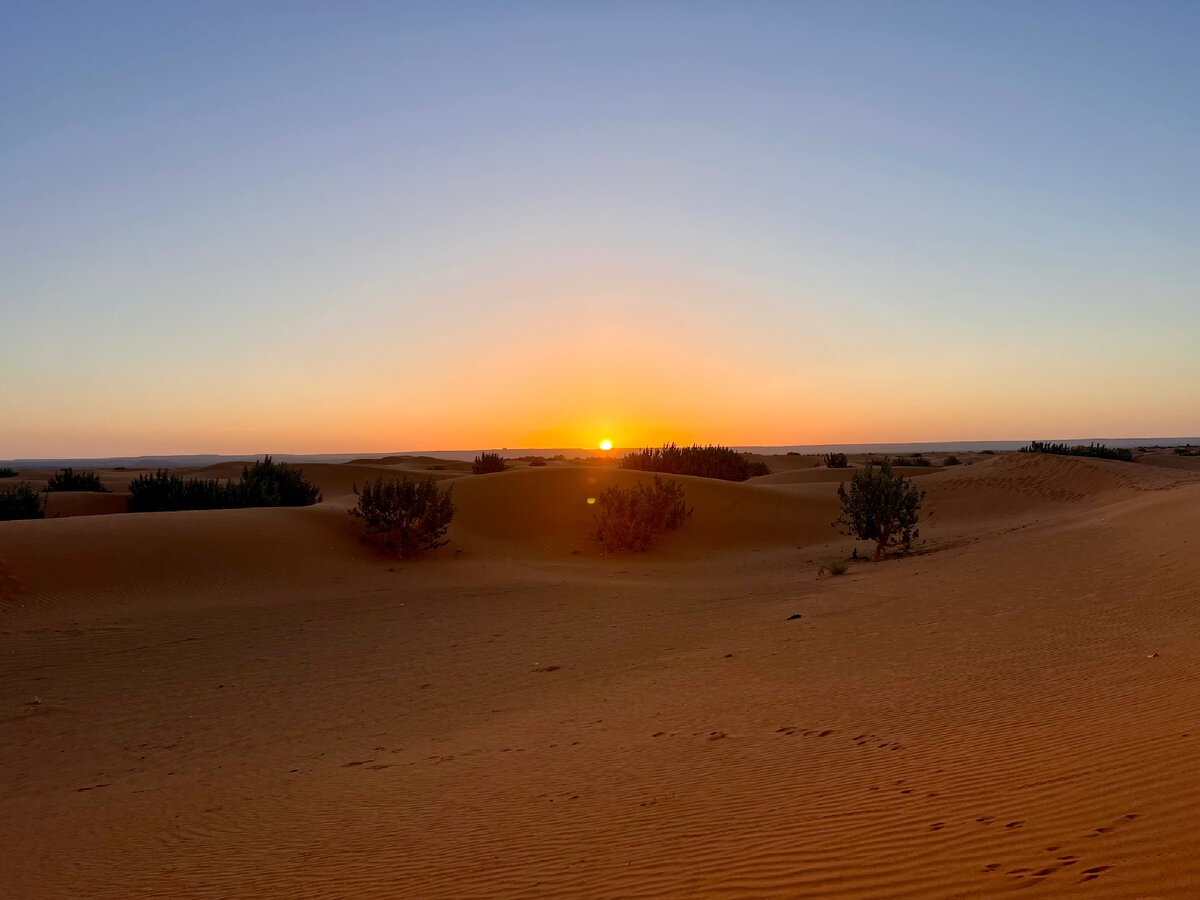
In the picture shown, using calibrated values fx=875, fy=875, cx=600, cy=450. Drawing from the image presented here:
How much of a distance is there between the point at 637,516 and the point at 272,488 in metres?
9.86

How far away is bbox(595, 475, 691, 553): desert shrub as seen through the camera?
19953 millimetres

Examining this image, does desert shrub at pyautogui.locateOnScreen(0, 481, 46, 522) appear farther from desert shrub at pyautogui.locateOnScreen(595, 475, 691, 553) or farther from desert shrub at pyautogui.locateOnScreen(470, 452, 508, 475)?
desert shrub at pyautogui.locateOnScreen(470, 452, 508, 475)

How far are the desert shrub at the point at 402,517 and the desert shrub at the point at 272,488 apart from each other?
5.31 m

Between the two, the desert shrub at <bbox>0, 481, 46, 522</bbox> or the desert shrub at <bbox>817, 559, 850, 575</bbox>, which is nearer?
the desert shrub at <bbox>817, 559, 850, 575</bbox>

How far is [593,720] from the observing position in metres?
7.12

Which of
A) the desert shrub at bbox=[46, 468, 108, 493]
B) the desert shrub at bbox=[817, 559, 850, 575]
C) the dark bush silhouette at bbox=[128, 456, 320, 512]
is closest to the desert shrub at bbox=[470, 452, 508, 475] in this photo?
the dark bush silhouette at bbox=[128, 456, 320, 512]

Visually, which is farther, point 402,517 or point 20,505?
point 20,505

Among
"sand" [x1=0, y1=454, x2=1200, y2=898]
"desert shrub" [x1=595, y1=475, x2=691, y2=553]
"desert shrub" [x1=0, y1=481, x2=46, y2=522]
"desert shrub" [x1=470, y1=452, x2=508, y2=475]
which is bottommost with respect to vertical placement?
"sand" [x1=0, y1=454, x2=1200, y2=898]

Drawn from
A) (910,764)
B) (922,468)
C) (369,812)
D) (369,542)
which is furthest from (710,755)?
(922,468)

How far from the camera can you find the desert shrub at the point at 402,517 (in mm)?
17891

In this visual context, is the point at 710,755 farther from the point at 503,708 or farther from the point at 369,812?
the point at 503,708

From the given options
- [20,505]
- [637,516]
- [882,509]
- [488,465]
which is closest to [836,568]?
[882,509]

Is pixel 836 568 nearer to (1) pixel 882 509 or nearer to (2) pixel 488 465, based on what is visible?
(1) pixel 882 509

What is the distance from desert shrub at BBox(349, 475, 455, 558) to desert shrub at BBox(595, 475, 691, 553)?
13.0ft
